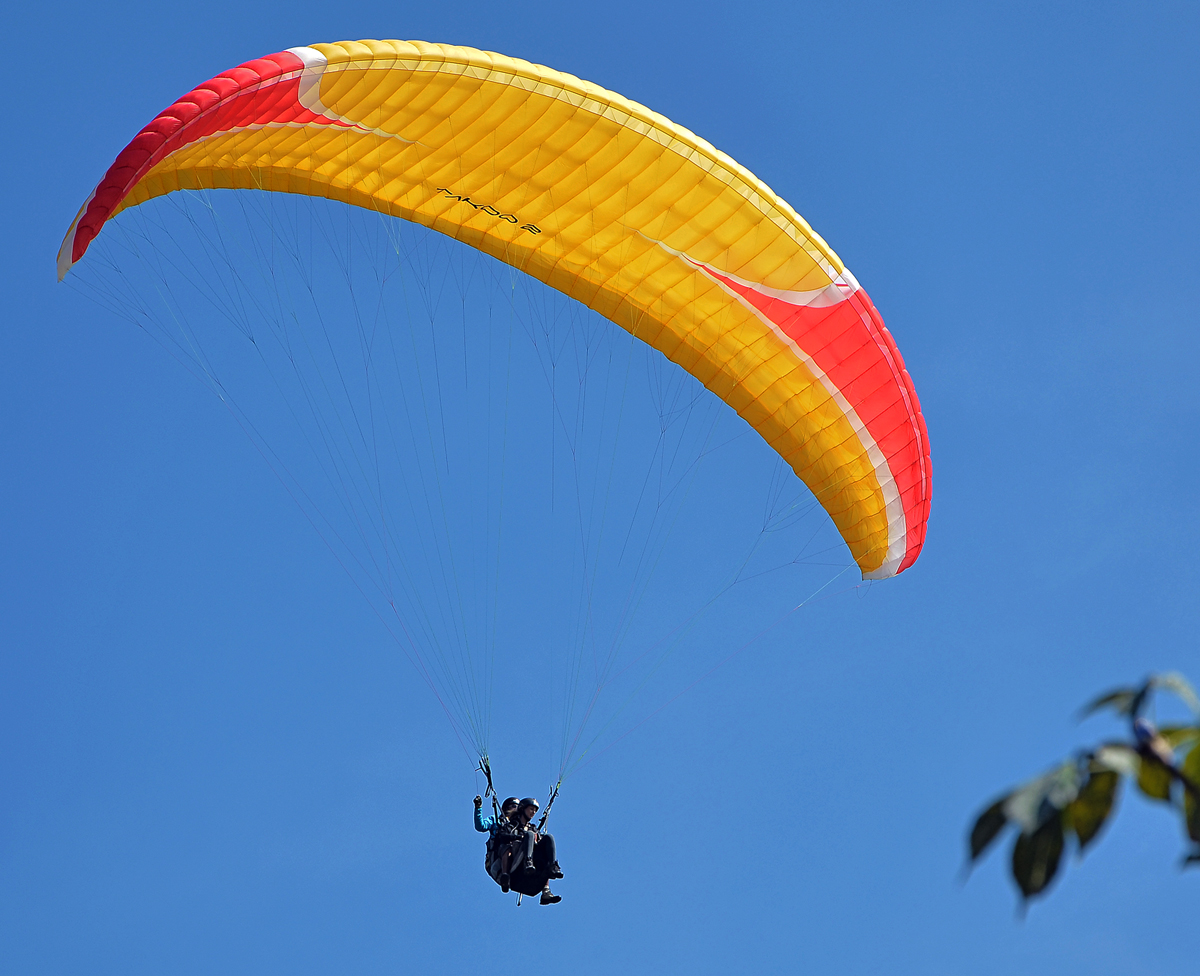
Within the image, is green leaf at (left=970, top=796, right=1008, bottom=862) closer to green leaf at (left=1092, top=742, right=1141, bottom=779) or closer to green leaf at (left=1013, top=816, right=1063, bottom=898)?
green leaf at (left=1013, top=816, right=1063, bottom=898)

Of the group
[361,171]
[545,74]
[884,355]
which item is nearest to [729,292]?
[884,355]

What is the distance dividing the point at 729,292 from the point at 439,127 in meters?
3.32

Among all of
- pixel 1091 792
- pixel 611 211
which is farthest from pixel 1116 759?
pixel 611 211

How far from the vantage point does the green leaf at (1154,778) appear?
2.69 m

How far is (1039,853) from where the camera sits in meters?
2.64

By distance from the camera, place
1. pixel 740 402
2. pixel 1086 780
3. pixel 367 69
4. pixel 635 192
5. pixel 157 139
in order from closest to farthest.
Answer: pixel 1086 780
pixel 157 139
pixel 367 69
pixel 635 192
pixel 740 402

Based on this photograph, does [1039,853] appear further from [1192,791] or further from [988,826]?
[1192,791]

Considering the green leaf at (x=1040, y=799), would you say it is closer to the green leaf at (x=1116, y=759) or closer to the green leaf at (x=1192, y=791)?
the green leaf at (x=1116, y=759)

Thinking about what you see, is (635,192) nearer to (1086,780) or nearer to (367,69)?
(367,69)

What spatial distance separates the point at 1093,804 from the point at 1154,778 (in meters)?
0.15

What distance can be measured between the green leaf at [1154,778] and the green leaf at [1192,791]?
0.04m

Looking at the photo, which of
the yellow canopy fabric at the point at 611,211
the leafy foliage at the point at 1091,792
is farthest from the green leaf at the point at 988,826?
the yellow canopy fabric at the point at 611,211

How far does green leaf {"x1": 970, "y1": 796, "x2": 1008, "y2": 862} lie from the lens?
261 centimetres

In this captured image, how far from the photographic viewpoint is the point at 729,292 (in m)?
14.1
